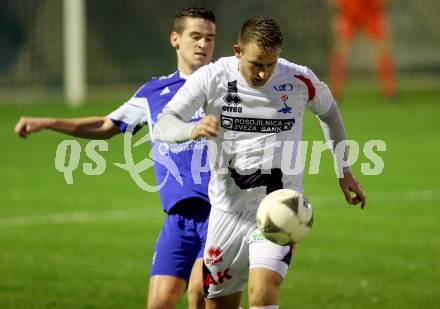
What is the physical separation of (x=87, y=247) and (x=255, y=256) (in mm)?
5781

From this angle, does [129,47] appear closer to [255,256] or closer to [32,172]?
[32,172]

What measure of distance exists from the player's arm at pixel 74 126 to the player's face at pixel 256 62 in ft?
4.71

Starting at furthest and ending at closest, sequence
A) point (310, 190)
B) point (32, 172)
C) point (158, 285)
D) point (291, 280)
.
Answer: point (32, 172) → point (310, 190) → point (291, 280) → point (158, 285)

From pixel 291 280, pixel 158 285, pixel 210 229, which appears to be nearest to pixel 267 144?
pixel 210 229

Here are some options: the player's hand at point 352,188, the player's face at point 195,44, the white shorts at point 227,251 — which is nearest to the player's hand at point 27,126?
the player's face at point 195,44

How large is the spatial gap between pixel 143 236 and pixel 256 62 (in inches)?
259

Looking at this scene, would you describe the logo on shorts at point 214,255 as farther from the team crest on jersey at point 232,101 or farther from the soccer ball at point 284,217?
the team crest on jersey at point 232,101

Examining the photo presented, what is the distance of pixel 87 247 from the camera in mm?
12789

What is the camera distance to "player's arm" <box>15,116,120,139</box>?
26.2ft

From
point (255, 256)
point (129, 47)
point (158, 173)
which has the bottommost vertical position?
point (255, 256)

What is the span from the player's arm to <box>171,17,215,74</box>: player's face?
2.29ft

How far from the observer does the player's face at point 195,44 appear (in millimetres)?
8461

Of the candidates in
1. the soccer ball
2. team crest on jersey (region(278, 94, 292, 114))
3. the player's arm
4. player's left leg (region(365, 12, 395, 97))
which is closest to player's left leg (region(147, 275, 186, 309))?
the soccer ball

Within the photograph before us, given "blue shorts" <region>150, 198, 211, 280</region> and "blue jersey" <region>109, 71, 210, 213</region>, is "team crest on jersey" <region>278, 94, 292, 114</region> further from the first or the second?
"blue shorts" <region>150, 198, 211, 280</region>
